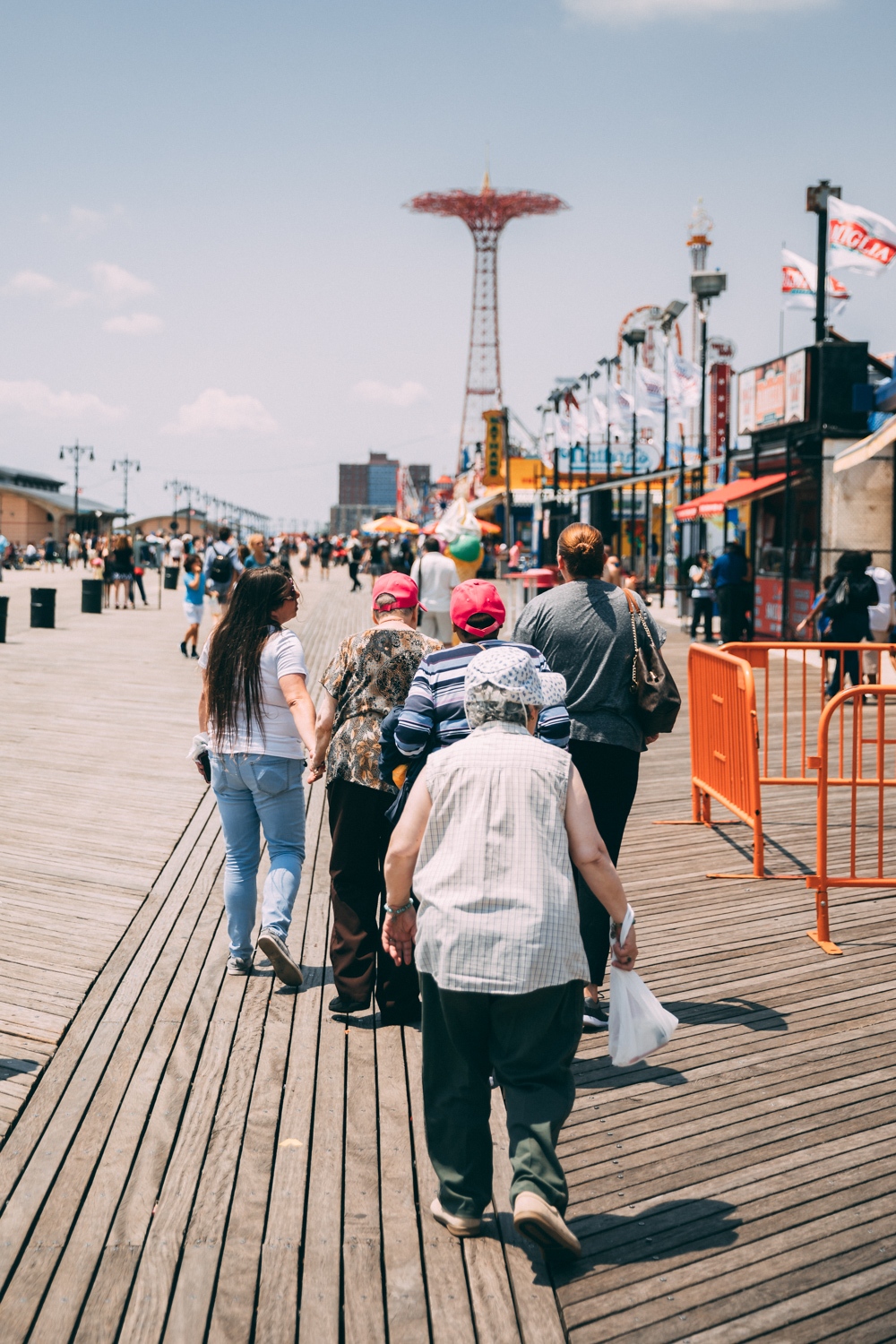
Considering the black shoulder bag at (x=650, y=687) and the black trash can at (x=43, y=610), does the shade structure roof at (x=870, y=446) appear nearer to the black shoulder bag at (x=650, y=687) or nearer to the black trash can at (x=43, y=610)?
the black shoulder bag at (x=650, y=687)

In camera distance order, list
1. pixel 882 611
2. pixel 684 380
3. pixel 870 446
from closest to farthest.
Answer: pixel 882 611
pixel 870 446
pixel 684 380

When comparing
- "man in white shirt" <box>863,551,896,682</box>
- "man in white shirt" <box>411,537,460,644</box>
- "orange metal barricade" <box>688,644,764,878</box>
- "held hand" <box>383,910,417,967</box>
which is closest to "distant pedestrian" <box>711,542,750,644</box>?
"man in white shirt" <box>863,551,896,682</box>

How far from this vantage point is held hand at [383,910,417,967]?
11.5ft

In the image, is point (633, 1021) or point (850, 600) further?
point (850, 600)

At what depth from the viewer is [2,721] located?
12.2 meters

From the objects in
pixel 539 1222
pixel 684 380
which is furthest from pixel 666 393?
pixel 539 1222

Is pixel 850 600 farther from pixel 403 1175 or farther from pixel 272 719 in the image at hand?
pixel 403 1175

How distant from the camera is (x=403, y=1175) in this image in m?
3.71

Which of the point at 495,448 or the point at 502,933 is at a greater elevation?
the point at 495,448

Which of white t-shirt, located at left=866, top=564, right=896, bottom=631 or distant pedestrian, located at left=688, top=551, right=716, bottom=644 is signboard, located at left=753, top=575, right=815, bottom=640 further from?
white t-shirt, located at left=866, top=564, right=896, bottom=631

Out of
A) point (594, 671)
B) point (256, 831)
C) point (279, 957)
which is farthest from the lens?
point (256, 831)

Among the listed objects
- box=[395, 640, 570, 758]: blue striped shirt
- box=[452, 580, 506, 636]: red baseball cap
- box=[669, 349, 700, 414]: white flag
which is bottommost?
box=[395, 640, 570, 758]: blue striped shirt

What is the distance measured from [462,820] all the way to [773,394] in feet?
69.1

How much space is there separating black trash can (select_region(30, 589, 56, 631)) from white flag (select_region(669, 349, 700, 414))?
14777 millimetres
